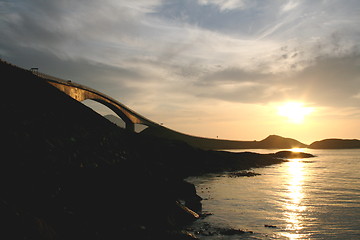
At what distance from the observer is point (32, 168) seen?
12.3 m

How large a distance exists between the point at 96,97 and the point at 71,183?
248ft

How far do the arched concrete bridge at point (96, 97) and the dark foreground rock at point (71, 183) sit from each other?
127 ft

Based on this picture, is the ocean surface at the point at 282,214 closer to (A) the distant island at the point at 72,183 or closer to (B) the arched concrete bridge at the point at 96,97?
(A) the distant island at the point at 72,183

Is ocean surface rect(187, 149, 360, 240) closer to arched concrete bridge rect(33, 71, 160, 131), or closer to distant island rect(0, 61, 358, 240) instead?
distant island rect(0, 61, 358, 240)

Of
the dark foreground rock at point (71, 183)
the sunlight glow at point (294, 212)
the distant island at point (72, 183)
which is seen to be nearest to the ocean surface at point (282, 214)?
the sunlight glow at point (294, 212)

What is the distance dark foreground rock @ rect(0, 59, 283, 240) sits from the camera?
9.91 m

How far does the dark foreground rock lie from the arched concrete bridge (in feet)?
127

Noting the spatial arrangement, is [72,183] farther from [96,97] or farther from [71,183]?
[96,97]

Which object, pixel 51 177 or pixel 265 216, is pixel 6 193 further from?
pixel 265 216

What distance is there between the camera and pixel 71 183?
43.2 feet

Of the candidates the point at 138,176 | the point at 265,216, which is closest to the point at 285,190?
the point at 265,216

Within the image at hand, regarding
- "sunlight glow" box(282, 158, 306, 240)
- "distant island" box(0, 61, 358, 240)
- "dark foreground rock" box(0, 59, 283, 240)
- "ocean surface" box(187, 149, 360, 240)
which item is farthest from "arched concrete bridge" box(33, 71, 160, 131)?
"sunlight glow" box(282, 158, 306, 240)

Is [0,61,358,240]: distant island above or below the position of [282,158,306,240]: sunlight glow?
above

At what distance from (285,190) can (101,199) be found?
84.9ft
